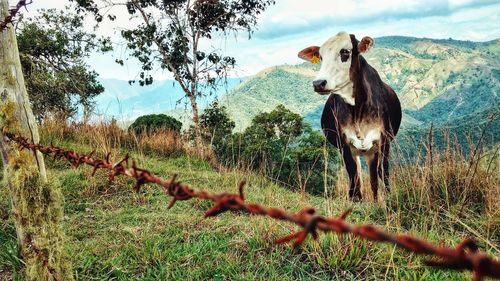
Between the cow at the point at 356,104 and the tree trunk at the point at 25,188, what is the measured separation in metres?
3.65

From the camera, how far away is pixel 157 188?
6.14 meters

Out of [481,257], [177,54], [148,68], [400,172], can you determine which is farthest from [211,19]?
[481,257]

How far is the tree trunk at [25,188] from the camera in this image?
2.50m

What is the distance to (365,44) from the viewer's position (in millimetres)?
5754

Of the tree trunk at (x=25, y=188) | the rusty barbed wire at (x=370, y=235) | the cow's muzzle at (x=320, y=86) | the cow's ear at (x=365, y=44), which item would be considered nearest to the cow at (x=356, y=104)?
the cow's ear at (x=365, y=44)

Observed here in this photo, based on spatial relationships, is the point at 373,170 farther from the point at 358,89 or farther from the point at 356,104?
the point at 358,89

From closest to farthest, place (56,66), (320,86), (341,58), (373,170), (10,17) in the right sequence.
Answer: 1. (10,17)
2. (320,86)
3. (341,58)
4. (373,170)
5. (56,66)

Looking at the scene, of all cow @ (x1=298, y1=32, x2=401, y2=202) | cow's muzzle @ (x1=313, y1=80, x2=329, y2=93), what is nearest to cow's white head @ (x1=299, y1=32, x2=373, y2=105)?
cow @ (x1=298, y1=32, x2=401, y2=202)

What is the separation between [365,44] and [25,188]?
14.9 ft

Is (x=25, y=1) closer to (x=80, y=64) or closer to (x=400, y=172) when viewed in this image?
(x=400, y=172)

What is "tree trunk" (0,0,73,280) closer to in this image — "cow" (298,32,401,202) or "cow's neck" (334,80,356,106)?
"cow" (298,32,401,202)

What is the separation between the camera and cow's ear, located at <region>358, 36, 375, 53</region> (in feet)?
18.6

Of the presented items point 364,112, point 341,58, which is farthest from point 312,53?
point 364,112

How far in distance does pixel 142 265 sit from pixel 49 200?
98cm
